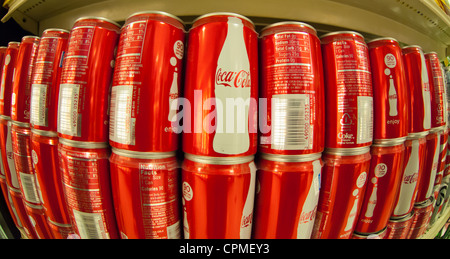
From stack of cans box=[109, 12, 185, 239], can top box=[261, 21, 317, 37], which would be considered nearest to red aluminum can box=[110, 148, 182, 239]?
stack of cans box=[109, 12, 185, 239]

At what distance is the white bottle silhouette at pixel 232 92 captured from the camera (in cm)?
50

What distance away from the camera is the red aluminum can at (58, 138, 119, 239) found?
0.58 m

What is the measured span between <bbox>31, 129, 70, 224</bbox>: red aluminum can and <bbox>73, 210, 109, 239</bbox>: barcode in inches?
5.6

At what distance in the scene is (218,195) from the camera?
0.52 m

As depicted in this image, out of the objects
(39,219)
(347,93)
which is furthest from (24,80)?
(347,93)

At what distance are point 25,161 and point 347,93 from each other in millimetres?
1180

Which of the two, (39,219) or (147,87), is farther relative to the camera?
(39,219)

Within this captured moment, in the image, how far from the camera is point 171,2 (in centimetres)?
67

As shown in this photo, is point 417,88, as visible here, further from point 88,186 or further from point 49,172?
point 49,172

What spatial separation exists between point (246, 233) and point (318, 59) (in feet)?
1.75

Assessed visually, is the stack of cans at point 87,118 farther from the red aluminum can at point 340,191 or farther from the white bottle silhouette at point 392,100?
the white bottle silhouette at point 392,100

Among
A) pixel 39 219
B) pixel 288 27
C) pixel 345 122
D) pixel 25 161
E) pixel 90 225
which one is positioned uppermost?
→ pixel 288 27
